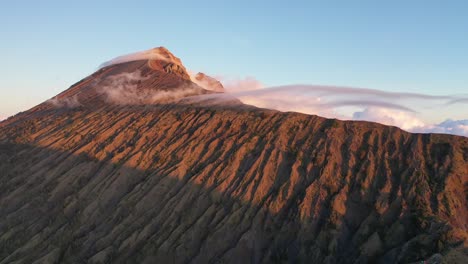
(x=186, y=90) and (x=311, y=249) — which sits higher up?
(x=186, y=90)

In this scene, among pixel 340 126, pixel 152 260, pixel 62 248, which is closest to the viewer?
pixel 152 260

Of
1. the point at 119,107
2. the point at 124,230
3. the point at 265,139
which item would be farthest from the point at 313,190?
the point at 119,107

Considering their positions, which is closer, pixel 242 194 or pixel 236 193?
pixel 242 194

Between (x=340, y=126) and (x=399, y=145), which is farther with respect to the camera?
(x=340, y=126)

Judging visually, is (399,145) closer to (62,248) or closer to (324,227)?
(324,227)
